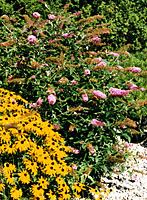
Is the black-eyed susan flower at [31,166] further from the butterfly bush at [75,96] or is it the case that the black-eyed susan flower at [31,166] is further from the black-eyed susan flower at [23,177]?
the butterfly bush at [75,96]

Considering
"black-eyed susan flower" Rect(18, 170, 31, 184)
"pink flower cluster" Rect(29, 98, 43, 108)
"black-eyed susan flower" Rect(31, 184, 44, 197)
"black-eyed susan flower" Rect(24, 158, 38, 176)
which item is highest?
"pink flower cluster" Rect(29, 98, 43, 108)

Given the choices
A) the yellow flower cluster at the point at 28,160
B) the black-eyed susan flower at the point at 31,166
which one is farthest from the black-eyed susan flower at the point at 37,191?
the black-eyed susan flower at the point at 31,166

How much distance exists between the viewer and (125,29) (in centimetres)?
791

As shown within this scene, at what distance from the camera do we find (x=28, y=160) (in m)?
2.73

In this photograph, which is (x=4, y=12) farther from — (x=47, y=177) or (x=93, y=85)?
(x=47, y=177)

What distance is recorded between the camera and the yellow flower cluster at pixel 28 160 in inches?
102

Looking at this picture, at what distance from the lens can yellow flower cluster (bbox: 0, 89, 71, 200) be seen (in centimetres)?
259

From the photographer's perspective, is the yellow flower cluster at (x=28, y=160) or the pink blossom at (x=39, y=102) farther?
the pink blossom at (x=39, y=102)

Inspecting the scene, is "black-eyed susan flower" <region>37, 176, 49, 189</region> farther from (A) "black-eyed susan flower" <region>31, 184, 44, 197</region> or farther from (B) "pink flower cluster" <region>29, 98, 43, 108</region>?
(B) "pink flower cluster" <region>29, 98, 43, 108</region>

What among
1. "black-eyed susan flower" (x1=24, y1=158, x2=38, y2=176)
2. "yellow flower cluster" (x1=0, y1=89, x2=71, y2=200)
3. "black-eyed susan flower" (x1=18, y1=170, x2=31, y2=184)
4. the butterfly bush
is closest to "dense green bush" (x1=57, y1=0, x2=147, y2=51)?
the butterfly bush

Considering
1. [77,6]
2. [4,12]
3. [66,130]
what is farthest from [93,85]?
[77,6]

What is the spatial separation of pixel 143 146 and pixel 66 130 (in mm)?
2055

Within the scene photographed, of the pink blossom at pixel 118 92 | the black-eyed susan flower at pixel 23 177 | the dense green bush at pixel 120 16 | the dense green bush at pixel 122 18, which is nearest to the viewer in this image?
the black-eyed susan flower at pixel 23 177

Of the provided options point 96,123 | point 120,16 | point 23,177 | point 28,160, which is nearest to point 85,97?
point 96,123
